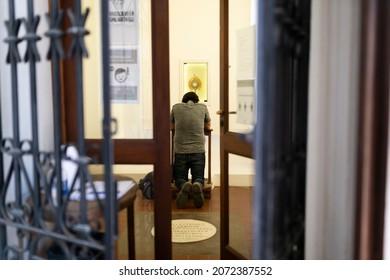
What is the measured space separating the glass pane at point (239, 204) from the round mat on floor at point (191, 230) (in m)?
0.70

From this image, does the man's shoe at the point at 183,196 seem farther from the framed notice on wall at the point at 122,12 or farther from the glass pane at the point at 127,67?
the framed notice on wall at the point at 122,12

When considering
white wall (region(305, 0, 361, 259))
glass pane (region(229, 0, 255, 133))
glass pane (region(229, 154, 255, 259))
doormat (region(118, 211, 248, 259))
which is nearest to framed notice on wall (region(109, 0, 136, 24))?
glass pane (region(229, 0, 255, 133))

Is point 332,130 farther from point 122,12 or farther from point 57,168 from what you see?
point 122,12

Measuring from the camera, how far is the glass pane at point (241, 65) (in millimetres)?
2480

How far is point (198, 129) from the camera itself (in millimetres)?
4668

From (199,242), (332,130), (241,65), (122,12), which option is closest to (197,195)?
(199,242)

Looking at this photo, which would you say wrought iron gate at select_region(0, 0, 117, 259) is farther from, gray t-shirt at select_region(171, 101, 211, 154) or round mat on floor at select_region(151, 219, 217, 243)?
gray t-shirt at select_region(171, 101, 211, 154)

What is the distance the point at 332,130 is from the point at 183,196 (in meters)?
3.12

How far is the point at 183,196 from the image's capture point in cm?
450

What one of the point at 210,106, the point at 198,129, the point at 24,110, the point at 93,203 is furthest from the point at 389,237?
the point at 210,106

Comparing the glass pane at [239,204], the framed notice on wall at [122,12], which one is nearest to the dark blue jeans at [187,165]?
the glass pane at [239,204]

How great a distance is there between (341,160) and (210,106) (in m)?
4.32

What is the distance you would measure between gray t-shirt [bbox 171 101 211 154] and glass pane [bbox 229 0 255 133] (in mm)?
1911

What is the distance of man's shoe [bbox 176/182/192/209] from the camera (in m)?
4.49
